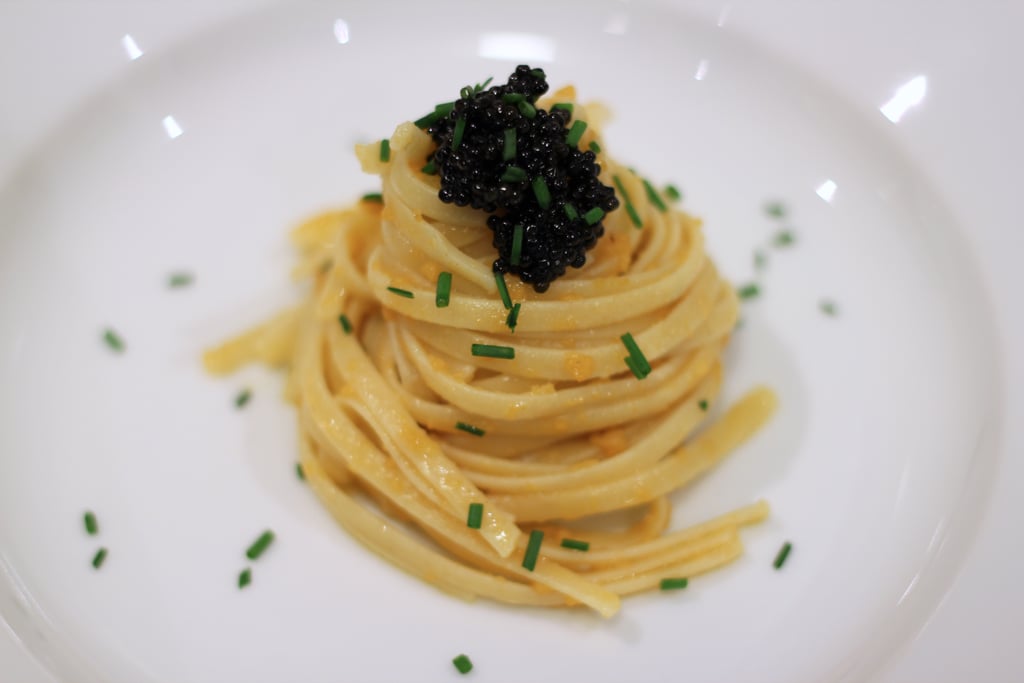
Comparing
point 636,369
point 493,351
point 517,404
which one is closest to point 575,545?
point 517,404

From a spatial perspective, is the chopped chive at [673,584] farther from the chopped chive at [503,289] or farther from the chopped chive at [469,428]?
the chopped chive at [503,289]

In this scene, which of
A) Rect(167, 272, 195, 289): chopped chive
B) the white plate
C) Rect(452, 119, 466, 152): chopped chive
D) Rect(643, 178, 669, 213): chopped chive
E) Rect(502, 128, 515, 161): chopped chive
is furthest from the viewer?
Rect(167, 272, 195, 289): chopped chive

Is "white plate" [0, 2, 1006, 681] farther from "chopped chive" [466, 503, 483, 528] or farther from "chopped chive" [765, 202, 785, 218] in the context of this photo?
"chopped chive" [466, 503, 483, 528]

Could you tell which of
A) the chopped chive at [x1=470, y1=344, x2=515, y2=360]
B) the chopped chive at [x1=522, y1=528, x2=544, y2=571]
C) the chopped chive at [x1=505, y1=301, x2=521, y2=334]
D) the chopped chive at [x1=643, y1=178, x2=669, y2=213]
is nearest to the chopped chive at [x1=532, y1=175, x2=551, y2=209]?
the chopped chive at [x1=505, y1=301, x2=521, y2=334]

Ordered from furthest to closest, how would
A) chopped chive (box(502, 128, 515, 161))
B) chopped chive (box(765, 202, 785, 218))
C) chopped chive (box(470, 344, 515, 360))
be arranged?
chopped chive (box(765, 202, 785, 218)) < chopped chive (box(470, 344, 515, 360)) < chopped chive (box(502, 128, 515, 161))

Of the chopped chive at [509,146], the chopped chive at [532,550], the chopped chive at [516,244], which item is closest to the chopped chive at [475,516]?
the chopped chive at [532,550]

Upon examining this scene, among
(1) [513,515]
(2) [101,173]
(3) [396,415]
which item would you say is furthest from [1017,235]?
(2) [101,173]
